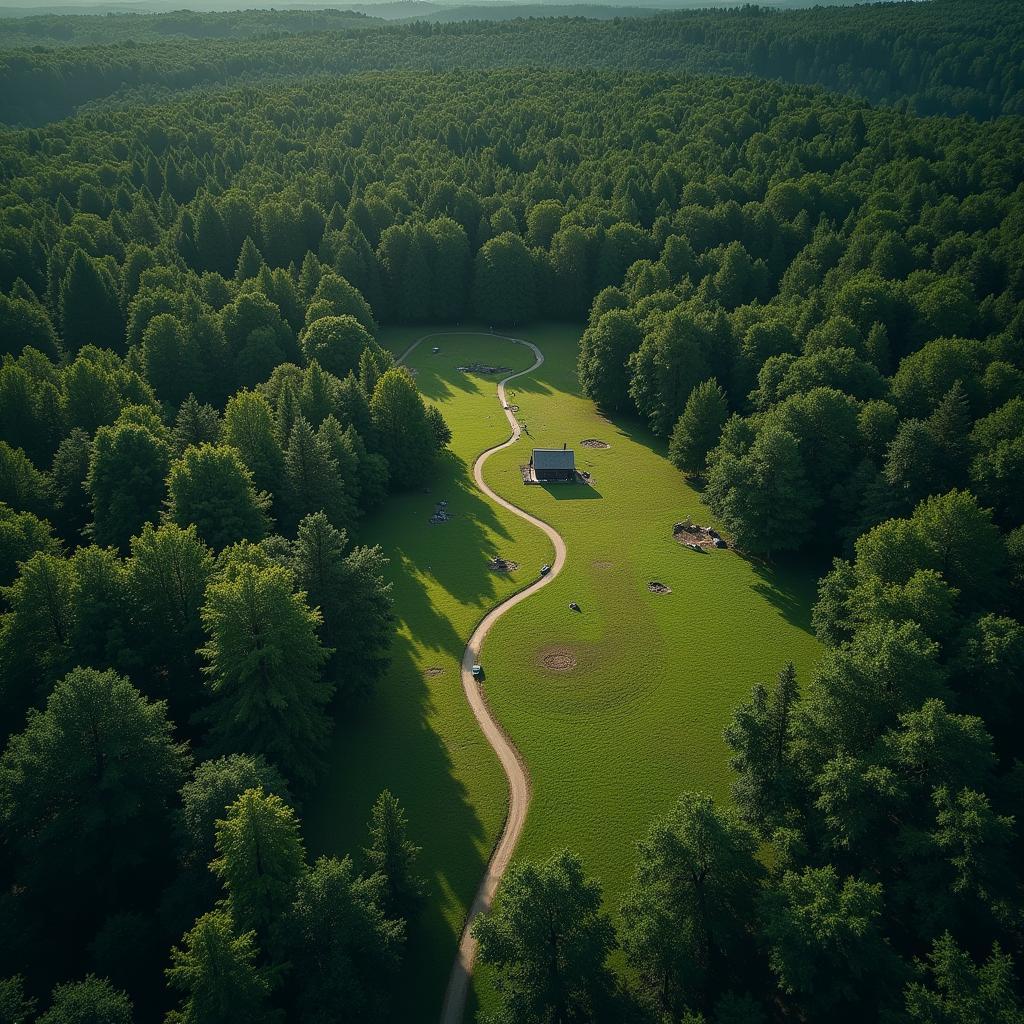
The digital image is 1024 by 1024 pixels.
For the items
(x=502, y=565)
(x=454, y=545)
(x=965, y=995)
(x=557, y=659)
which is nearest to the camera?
(x=965, y=995)

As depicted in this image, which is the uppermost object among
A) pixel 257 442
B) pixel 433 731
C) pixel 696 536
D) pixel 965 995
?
pixel 965 995

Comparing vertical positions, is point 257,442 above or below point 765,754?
below

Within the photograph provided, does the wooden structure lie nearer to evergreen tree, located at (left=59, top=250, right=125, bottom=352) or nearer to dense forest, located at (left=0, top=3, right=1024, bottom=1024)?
dense forest, located at (left=0, top=3, right=1024, bottom=1024)

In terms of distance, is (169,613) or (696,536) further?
(696,536)

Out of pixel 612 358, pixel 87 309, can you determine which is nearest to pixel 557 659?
pixel 612 358

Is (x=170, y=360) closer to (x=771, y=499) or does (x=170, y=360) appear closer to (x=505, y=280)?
(x=505, y=280)

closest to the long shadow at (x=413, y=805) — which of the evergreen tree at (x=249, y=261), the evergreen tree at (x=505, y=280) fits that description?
the evergreen tree at (x=249, y=261)
